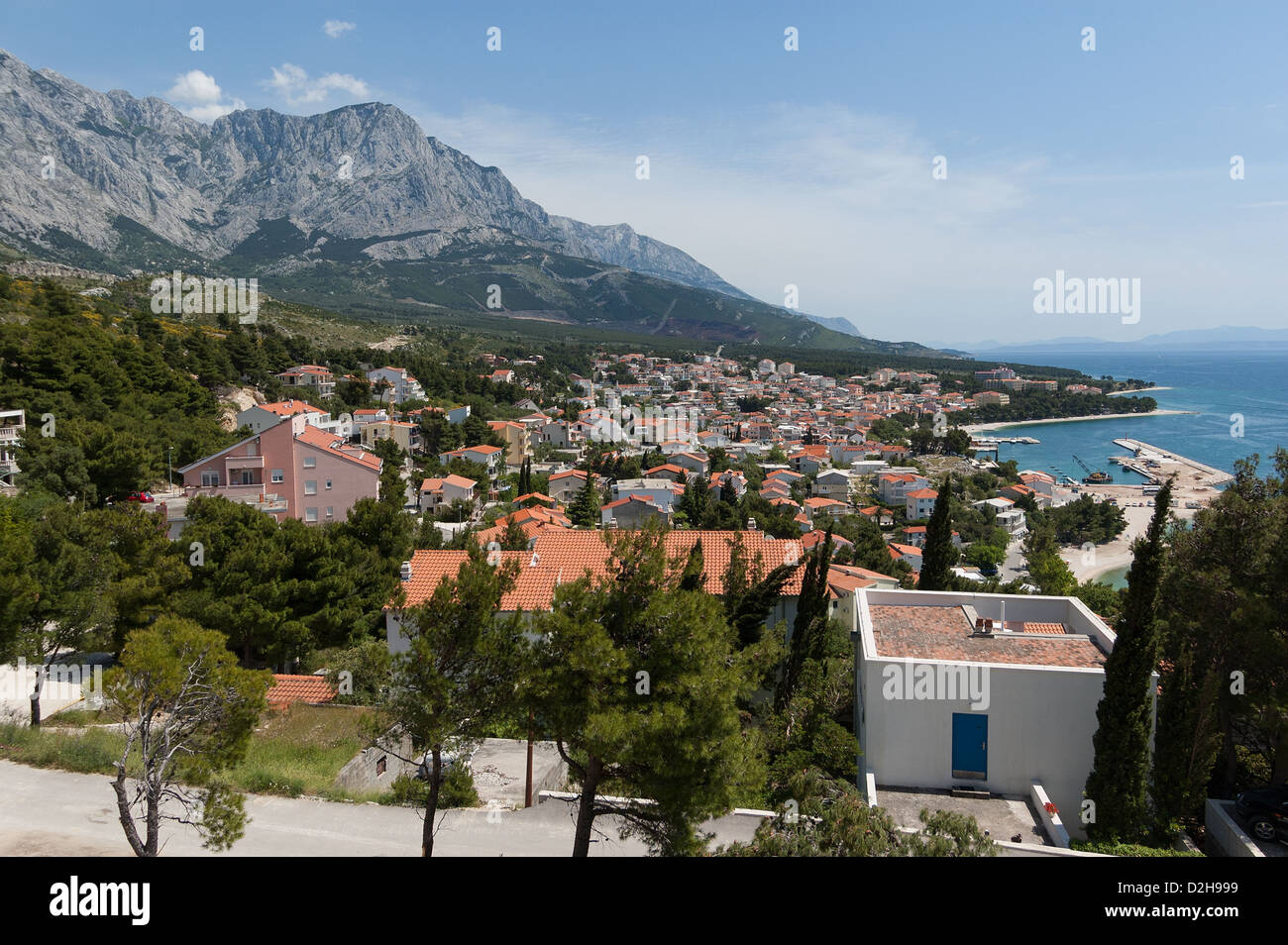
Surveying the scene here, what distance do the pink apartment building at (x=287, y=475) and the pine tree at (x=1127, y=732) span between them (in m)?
22.8

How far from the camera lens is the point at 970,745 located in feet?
28.7

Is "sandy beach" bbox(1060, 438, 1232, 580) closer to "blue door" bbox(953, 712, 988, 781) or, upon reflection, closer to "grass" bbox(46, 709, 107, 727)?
"blue door" bbox(953, 712, 988, 781)

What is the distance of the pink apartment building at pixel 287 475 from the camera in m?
25.9

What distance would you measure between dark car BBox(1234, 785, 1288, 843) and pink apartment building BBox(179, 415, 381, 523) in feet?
78.1

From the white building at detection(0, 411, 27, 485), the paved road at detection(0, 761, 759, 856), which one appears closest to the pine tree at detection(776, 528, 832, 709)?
the paved road at detection(0, 761, 759, 856)

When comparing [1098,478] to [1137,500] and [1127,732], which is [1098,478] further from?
[1127,732]

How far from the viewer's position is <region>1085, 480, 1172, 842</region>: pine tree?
805 centimetres

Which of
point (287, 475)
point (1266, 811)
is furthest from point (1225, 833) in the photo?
point (287, 475)

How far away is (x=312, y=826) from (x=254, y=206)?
641 ft

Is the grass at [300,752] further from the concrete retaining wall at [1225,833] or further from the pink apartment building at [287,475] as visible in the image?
the pink apartment building at [287,475]

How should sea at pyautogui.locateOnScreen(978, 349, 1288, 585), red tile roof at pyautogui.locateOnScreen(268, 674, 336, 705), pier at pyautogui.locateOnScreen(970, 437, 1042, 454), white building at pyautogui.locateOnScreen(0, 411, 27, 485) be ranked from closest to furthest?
red tile roof at pyautogui.locateOnScreen(268, 674, 336, 705) < white building at pyautogui.locateOnScreen(0, 411, 27, 485) < sea at pyautogui.locateOnScreen(978, 349, 1288, 585) < pier at pyautogui.locateOnScreen(970, 437, 1042, 454)

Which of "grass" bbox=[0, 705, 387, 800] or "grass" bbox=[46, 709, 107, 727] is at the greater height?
"grass" bbox=[0, 705, 387, 800]

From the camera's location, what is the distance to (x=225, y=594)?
1322 cm
